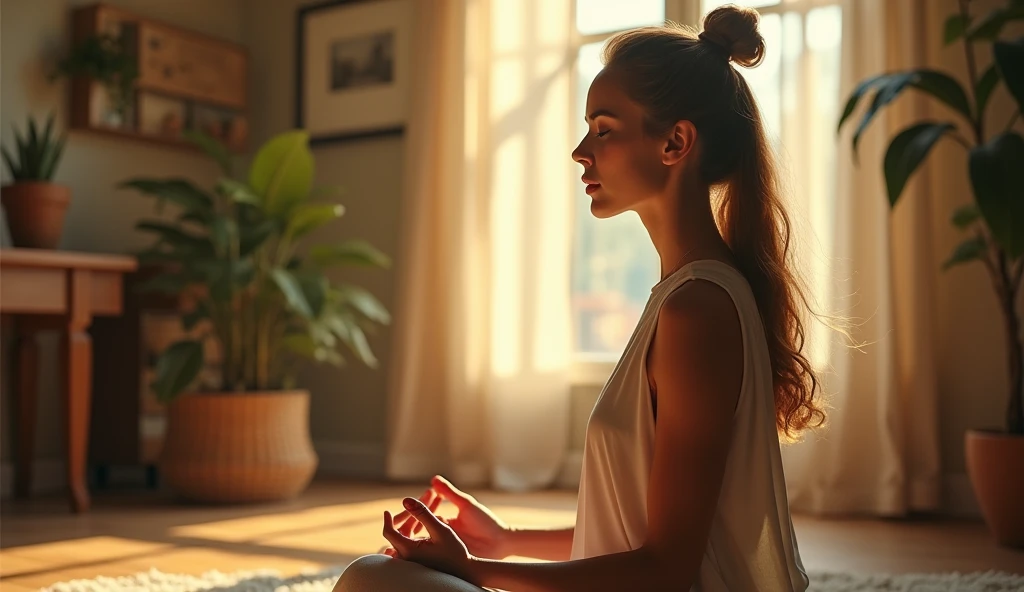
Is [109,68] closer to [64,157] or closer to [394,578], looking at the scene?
[64,157]

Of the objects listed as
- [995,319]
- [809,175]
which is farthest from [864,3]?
[995,319]

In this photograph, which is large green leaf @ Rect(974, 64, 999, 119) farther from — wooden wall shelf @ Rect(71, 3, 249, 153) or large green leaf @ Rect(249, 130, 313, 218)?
wooden wall shelf @ Rect(71, 3, 249, 153)

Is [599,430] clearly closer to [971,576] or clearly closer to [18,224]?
[971,576]

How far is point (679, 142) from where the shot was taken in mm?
1041

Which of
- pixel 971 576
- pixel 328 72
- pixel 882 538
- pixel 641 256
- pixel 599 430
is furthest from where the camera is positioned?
pixel 328 72

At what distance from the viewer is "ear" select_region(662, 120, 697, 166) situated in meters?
1.03

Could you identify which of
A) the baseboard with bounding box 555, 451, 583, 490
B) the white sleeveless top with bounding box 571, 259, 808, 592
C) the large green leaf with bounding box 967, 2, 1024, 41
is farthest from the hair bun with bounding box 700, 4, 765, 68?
the baseboard with bounding box 555, 451, 583, 490

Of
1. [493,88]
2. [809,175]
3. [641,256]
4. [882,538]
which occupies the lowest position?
[882,538]

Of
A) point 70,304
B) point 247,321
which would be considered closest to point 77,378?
point 70,304

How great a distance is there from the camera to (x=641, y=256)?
3.88 metres

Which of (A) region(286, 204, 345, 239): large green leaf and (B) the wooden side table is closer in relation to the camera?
(B) the wooden side table

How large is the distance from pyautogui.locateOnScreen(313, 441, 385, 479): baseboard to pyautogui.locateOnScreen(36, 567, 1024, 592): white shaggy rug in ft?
6.72

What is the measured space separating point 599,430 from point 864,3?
2.68 metres

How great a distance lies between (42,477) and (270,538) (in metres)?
1.39
